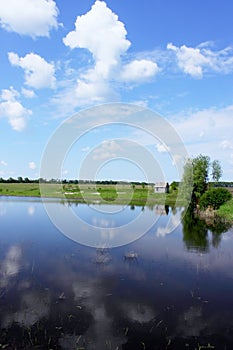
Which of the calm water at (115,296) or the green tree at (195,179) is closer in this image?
the calm water at (115,296)

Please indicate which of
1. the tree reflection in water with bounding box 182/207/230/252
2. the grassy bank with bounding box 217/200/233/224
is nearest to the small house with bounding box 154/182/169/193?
the grassy bank with bounding box 217/200/233/224

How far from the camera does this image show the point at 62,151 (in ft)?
52.4

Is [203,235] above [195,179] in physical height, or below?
below

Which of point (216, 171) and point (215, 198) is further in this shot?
point (216, 171)

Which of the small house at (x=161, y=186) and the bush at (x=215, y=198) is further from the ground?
the small house at (x=161, y=186)

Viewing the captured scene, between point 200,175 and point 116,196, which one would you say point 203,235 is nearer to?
point 200,175

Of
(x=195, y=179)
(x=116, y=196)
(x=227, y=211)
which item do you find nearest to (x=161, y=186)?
(x=195, y=179)

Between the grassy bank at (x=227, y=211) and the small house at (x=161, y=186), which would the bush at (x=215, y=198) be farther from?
the small house at (x=161, y=186)

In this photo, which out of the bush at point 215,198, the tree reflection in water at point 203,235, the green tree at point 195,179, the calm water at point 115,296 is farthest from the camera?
the green tree at point 195,179

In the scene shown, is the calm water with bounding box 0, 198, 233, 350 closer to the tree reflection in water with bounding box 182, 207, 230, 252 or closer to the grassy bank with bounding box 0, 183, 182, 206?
the tree reflection in water with bounding box 182, 207, 230, 252

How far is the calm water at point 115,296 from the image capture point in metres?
7.57

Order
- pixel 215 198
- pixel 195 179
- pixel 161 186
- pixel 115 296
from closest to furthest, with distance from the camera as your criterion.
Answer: pixel 115 296 → pixel 215 198 → pixel 161 186 → pixel 195 179

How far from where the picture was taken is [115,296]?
1015cm

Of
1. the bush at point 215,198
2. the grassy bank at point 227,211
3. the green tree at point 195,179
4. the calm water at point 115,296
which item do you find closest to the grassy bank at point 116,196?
the green tree at point 195,179
